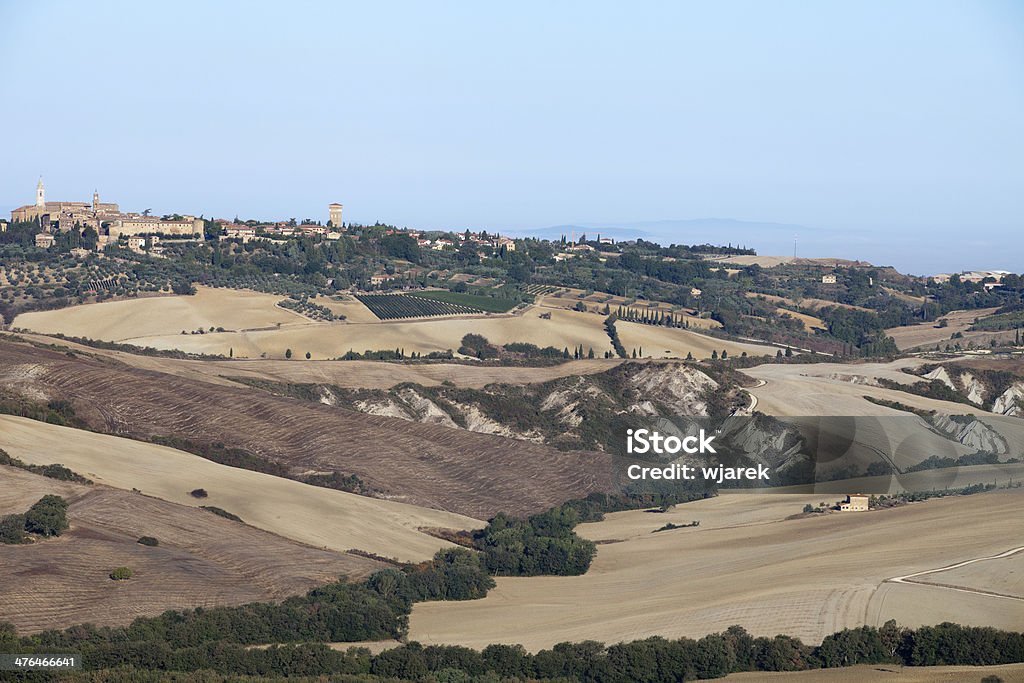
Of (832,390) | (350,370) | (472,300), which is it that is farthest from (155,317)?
(832,390)

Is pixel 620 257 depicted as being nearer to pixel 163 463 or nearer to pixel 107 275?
pixel 107 275

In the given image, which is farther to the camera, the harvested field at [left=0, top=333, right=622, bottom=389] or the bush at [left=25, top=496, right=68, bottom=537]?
the harvested field at [left=0, top=333, right=622, bottom=389]

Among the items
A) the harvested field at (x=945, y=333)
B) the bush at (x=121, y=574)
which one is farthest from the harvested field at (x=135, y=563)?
the harvested field at (x=945, y=333)

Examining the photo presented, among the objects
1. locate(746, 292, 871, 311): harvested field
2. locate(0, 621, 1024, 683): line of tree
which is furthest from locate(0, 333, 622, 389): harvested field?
locate(746, 292, 871, 311): harvested field

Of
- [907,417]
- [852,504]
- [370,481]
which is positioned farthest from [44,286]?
[852,504]

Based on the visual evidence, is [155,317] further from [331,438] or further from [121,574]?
[121,574]

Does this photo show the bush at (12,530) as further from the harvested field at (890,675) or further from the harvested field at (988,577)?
the harvested field at (988,577)

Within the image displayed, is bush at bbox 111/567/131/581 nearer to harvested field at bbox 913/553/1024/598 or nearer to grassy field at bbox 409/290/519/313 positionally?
harvested field at bbox 913/553/1024/598
